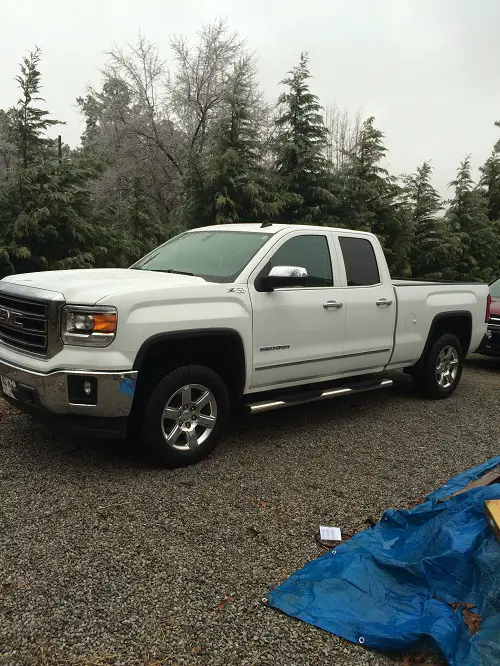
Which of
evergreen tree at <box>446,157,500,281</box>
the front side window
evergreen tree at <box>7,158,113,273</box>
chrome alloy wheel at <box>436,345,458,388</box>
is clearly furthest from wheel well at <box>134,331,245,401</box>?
evergreen tree at <box>446,157,500,281</box>

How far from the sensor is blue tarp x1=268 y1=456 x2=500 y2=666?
7.91ft

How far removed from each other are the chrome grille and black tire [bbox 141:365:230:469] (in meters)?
0.81

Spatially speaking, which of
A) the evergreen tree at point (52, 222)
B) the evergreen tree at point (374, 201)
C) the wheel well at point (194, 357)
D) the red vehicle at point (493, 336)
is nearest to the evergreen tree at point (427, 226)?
the evergreen tree at point (374, 201)

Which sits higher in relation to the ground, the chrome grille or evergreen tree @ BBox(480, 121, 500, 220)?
evergreen tree @ BBox(480, 121, 500, 220)

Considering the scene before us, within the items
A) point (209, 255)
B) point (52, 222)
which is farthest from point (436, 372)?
point (52, 222)

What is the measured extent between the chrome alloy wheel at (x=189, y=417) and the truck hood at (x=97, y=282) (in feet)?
2.69

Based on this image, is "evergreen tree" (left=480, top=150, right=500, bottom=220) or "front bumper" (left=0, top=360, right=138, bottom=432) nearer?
"front bumper" (left=0, top=360, right=138, bottom=432)

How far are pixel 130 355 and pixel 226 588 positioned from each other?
1.67m

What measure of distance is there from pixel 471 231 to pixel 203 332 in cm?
1689

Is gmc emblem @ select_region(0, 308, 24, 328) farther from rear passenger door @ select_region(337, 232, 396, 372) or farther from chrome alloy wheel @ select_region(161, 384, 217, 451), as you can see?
rear passenger door @ select_region(337, 232, 396, 372)

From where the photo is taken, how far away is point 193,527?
136 inches

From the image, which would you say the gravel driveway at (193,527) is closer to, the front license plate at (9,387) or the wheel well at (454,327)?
the front license plate at (9,387)

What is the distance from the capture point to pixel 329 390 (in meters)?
5.35

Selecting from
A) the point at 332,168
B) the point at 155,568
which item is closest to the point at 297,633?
the point at 155,568
